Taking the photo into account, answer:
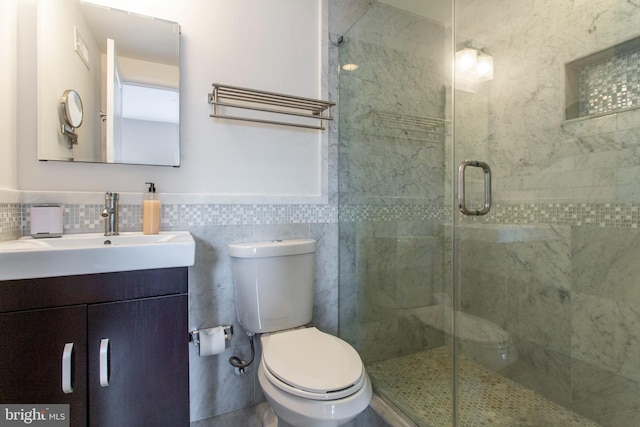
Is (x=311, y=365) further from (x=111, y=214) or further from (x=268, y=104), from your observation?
(x=268, y=104)

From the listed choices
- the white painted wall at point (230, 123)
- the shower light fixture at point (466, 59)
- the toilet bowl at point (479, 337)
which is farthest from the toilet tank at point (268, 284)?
the shower light fixture at point (466, 59)

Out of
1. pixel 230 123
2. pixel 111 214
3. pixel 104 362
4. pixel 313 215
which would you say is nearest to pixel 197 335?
pixel 104 362

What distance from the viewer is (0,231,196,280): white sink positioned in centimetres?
82

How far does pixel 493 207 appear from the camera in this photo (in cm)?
159

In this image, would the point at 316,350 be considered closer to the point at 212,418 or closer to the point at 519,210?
the point at 212,418

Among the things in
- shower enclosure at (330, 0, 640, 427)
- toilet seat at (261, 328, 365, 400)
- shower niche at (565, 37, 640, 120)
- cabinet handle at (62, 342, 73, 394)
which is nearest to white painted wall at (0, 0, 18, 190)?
cabinet handle at (62, 342, 73, 394)

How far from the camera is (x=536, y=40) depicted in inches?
60.9

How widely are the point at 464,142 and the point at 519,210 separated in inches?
17.3

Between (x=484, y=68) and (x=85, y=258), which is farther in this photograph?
(x=484, y=68)

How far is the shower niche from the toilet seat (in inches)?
57.2

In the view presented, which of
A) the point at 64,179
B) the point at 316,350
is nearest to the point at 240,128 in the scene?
the point at 64,179

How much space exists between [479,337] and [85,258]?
69.1 inches

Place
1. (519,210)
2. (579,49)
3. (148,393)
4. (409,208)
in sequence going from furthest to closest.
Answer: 1. (409,208)
2. (519,210)
3. (579,49)
4. (148,393)

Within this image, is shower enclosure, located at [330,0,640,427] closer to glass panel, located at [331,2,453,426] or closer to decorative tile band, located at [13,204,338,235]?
glass panel, located at [331,2,453,426]
